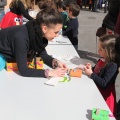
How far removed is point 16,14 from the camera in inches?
155

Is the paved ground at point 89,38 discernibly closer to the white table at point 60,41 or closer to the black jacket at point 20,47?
the white table at point 60,41

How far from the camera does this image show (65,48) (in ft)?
9.16

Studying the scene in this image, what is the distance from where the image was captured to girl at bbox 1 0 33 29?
3.77 metres

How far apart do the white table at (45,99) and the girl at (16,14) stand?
6.23 feet

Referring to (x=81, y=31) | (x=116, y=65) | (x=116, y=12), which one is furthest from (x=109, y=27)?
(x=81, y=31)

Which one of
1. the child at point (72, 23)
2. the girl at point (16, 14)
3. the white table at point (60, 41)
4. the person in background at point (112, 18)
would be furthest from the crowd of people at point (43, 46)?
the girl at point (16, 14)

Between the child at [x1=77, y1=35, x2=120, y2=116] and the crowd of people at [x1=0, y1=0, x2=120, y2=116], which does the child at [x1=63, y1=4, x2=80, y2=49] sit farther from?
the child at [x1=77, y1=35, x2=120, y2=116]

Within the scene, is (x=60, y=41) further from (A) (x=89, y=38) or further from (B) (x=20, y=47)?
(A) (x=89, y=38)

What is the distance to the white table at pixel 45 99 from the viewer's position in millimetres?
1488

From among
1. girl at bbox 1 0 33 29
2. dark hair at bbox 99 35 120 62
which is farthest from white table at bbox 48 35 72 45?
dark hair at bbox 99 35 120 62

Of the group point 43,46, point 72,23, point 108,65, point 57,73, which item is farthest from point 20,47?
point 72,23

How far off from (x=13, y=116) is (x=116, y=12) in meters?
2.06

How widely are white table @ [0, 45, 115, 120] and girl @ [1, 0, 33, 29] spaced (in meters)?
1.90

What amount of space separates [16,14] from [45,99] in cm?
254
